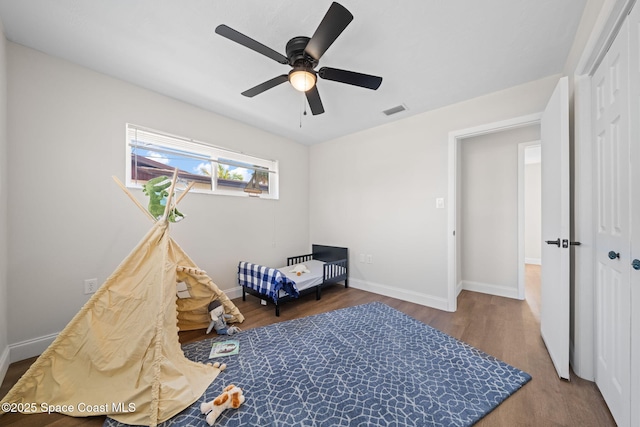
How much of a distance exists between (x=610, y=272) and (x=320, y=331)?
2039mm

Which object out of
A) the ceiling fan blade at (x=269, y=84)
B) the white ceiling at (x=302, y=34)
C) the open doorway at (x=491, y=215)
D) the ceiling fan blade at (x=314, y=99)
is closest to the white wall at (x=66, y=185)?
the white ceiling at (x=302, y=34)

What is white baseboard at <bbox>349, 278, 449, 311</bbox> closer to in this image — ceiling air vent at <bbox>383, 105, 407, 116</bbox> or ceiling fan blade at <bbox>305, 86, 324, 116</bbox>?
ceiling air vent at <bbox>383, 105, 407, 116</bbox>

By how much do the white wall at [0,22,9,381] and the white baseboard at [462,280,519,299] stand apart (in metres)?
4.85

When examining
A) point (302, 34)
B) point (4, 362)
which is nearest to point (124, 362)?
point (4, 362)

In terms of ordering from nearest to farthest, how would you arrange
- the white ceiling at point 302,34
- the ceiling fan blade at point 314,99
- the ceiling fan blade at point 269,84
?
the white ceiling at point 302,34 < the ceiling fan blade at point 269,84 < the ceiling fan blade at point 314,99

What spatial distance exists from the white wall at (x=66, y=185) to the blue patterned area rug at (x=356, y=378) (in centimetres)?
122

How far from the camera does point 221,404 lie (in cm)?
129

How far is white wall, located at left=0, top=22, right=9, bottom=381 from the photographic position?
1.63 meters

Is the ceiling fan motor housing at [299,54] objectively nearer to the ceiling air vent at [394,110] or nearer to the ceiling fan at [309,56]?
the ceiling fan at [309,56]

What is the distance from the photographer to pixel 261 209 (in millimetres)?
3521

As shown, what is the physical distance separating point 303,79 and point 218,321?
7.33ft

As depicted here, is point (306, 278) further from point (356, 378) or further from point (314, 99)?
point (314, 99)

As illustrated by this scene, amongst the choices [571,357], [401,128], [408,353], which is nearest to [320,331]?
[408,353]

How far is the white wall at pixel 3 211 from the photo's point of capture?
64.2 inches
